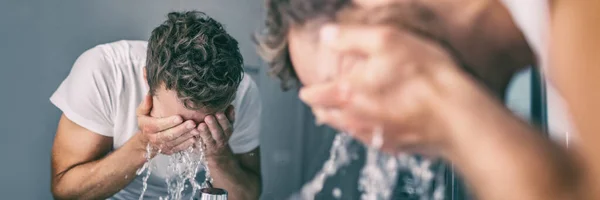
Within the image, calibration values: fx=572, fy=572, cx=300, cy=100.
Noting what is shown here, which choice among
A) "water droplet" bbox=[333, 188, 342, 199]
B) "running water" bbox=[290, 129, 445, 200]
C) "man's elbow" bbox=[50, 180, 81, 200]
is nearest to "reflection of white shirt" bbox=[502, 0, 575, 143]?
"running water" bbox=[290, 129, 445, 200]

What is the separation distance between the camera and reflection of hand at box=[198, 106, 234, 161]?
966 millimetres

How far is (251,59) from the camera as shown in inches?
34.5

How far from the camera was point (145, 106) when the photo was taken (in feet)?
3.25

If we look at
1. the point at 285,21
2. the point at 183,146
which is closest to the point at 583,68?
the point at 285,21

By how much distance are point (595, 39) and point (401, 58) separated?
172mm

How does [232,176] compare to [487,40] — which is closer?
[487,40]

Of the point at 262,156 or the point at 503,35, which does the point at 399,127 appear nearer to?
the point at 503,35

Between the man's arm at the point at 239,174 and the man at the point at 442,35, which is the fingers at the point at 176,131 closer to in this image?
the man's arm at the point at 239,174

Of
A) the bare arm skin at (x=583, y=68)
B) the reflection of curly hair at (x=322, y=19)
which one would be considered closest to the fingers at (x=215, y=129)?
the reflection of curly hair at (x=322, y=19)

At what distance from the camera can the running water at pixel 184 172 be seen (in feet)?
3.22

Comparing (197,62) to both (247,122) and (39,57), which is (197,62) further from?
(39,57)

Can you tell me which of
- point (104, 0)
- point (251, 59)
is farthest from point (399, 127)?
point (104, 0)

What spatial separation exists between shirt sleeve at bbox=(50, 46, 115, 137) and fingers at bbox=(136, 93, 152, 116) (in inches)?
2.3

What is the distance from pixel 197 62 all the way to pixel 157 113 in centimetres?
12
